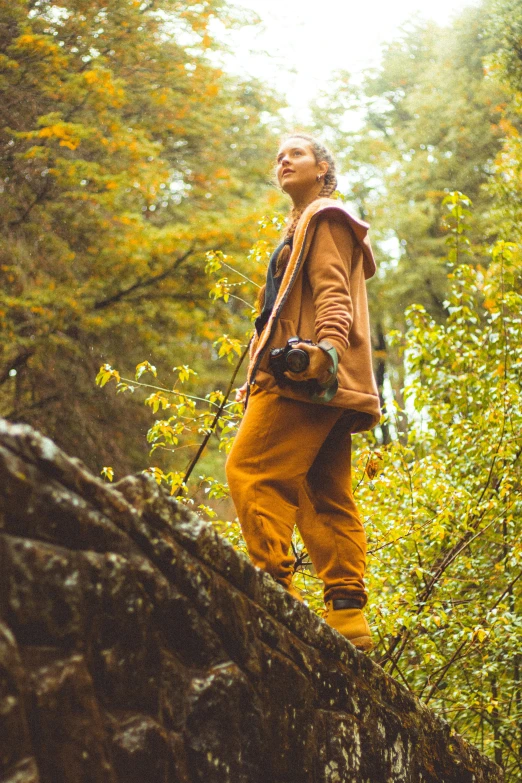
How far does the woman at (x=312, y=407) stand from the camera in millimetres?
2822

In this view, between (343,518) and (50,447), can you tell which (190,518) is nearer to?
(50,447)

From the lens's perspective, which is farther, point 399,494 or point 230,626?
point 399,494

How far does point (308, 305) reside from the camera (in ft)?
10.2

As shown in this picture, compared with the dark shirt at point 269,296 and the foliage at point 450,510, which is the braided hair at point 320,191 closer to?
the dark shirt at point 269,296

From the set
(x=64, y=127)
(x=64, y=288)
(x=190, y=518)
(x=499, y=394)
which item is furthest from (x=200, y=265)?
(x=190, y=518)

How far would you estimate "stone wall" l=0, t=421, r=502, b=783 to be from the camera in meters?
1.45

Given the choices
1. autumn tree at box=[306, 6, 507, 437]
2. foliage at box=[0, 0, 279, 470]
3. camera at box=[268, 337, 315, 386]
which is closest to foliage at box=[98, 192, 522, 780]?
camera at box=[268, 337, 315, 386]

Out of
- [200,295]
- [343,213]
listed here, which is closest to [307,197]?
[343,213]

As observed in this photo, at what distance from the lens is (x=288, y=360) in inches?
110

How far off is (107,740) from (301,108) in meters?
19.7

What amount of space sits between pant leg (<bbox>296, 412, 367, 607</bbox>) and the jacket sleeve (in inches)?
15.2

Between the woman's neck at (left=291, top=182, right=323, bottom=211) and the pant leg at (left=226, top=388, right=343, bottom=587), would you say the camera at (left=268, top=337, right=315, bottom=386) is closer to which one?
the pant leg at (left=226, top=388, right=343, bottom=587)

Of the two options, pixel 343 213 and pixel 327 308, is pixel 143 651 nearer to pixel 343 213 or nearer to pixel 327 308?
pixel 327 308

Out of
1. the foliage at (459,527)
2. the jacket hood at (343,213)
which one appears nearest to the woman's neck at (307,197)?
the jacket hood at (343,213)
